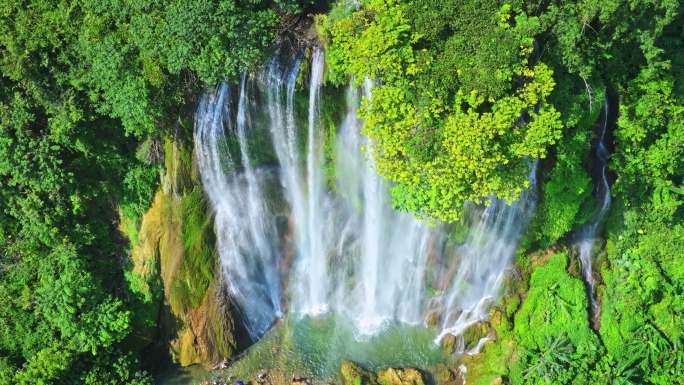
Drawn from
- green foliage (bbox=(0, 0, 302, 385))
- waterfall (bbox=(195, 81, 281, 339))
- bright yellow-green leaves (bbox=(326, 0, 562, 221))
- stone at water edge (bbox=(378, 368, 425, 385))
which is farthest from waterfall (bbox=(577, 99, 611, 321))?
green foliage (bbox=(0, 0, 302, 385))

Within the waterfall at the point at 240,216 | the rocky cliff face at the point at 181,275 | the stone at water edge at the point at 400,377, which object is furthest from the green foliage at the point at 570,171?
the rocky cliff face at the point at 181,275

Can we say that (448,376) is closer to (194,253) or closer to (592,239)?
(592,239)

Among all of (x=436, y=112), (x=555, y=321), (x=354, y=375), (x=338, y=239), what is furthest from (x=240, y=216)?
(x=555, y=321)

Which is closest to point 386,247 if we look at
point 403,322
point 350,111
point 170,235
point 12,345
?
point 403,322

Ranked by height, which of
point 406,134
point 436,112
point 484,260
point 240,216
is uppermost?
point 436,112

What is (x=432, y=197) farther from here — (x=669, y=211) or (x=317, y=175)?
(x=669, y=211)

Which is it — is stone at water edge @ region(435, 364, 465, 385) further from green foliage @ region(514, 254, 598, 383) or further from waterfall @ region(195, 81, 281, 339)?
waterfall @ region(195, 81, 281, 339)
